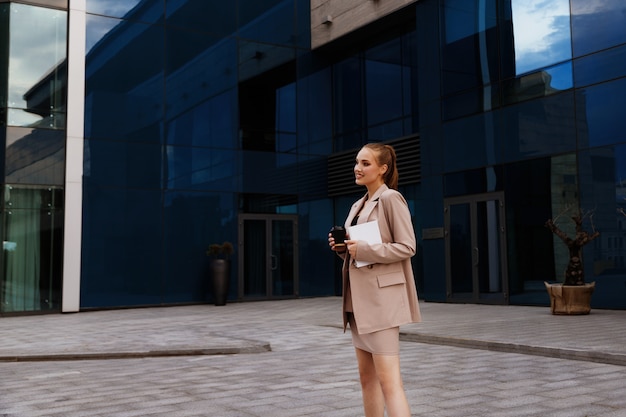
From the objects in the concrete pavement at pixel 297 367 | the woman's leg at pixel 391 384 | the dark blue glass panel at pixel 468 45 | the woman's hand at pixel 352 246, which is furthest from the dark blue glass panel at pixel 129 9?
the woman's leg at pixel 391 384

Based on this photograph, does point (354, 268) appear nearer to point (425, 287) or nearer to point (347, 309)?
point (347, 309)

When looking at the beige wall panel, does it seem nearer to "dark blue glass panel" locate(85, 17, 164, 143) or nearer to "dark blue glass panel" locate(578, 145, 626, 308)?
"dark blue glass panel" locate(85, 17, 164, 143)

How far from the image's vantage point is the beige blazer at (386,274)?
10.9 ft

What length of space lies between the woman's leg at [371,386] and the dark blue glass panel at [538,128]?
1156cm

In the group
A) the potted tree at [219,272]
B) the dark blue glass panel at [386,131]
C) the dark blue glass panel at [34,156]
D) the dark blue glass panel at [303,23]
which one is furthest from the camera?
the dark blue glass panel at [303,23]

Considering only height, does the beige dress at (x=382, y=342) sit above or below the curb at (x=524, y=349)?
above

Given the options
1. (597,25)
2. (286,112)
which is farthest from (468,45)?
(286,112)

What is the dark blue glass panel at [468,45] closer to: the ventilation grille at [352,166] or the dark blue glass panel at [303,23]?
the ventilation grille at [352,166]

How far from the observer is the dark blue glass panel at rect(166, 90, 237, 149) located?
17.6 meters

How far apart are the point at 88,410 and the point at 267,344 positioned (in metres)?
3.88

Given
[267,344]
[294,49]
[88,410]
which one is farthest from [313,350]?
[294,49]

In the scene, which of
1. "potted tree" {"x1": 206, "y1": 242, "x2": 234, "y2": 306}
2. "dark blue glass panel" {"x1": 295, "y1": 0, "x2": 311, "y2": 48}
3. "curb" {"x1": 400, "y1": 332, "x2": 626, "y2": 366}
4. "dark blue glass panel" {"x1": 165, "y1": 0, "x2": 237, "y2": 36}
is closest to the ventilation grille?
"dark blue glass panel" {"x1": 295, "y1": 0, "x2": 311, "y2": 48}

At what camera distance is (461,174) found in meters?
16.1

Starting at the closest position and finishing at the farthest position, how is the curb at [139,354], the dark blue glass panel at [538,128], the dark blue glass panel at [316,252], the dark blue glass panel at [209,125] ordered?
the curb at [139,354]
the dark blue glass panel at [538,128]
the dark blue glass panel at [209,125]
the dark blue glass panel at [316,252]
